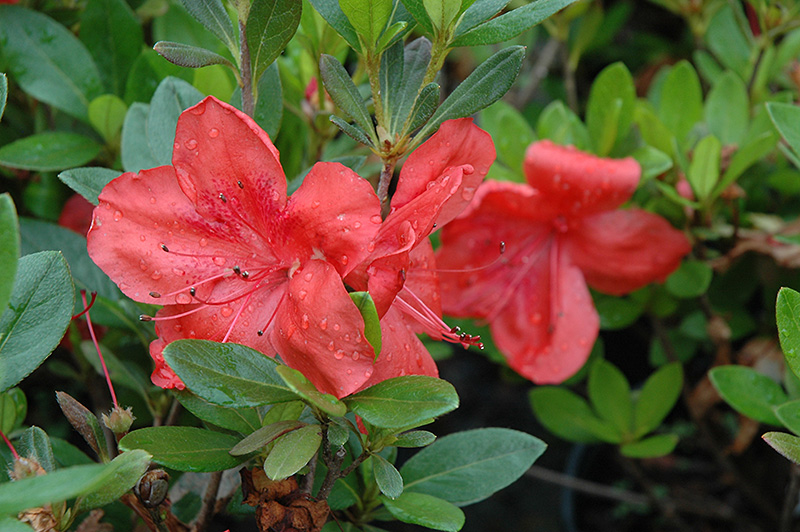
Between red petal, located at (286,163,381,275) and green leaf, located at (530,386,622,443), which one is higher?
red petal, located at (286,163,381,275)

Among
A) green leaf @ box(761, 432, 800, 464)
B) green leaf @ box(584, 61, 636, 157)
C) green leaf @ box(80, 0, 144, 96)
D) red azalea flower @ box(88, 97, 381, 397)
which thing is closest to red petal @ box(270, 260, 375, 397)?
red azalea flower @ box(88, 97, 381, 397)

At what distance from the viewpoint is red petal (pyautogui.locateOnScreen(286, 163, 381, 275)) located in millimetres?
622

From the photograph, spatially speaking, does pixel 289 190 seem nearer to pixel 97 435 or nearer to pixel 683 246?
pixel 97 435

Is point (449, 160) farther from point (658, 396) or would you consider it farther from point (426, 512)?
point (658, 396)

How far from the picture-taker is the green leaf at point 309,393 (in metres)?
0.54

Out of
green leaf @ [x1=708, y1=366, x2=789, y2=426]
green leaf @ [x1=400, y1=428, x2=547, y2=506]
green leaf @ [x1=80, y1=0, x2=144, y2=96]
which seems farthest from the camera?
green leaf @ [x1=80, y1=0, x2=144, y2=96]

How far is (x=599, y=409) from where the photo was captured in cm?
128

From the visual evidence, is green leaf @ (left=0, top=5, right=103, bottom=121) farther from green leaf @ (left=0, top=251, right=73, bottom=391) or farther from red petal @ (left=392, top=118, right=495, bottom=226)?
red petal @ (left=392, top=118, right=495, bottom=226)

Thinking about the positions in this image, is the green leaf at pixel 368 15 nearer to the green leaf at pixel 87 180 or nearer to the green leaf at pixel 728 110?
the green leaf at pixel 87 180

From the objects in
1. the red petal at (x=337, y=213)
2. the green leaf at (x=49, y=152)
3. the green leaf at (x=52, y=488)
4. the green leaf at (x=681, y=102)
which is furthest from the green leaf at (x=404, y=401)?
the green leaf at (x=681, y=102)

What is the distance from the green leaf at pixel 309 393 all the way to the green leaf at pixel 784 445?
403mm

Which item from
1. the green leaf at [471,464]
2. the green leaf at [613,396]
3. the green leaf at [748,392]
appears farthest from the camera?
the green leaf at [613,396]

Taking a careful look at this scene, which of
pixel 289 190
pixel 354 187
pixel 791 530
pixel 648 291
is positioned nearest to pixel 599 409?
pixel 648 291

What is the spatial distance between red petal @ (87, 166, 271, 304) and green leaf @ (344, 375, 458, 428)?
20 cm
